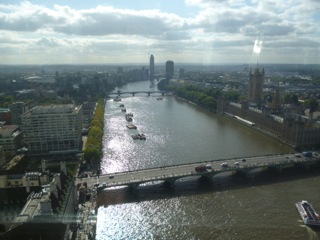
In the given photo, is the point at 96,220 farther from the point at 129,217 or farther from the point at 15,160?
the point at 15,160

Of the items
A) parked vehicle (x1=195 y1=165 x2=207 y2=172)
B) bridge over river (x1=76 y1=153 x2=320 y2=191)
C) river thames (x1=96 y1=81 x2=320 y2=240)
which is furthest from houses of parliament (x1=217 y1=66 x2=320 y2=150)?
parked vehicle (x1=195 y1=165 x2=207 y2=172)

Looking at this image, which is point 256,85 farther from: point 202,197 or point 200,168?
point 202,197

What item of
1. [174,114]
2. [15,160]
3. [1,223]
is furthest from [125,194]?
[174,114]

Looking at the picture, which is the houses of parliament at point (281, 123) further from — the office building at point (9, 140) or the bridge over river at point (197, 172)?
the office building at point (9, 140)

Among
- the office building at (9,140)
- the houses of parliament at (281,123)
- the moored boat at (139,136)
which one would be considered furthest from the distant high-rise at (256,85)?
the office building at (9,140)

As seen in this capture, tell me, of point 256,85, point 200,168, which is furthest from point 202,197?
point 256,85
